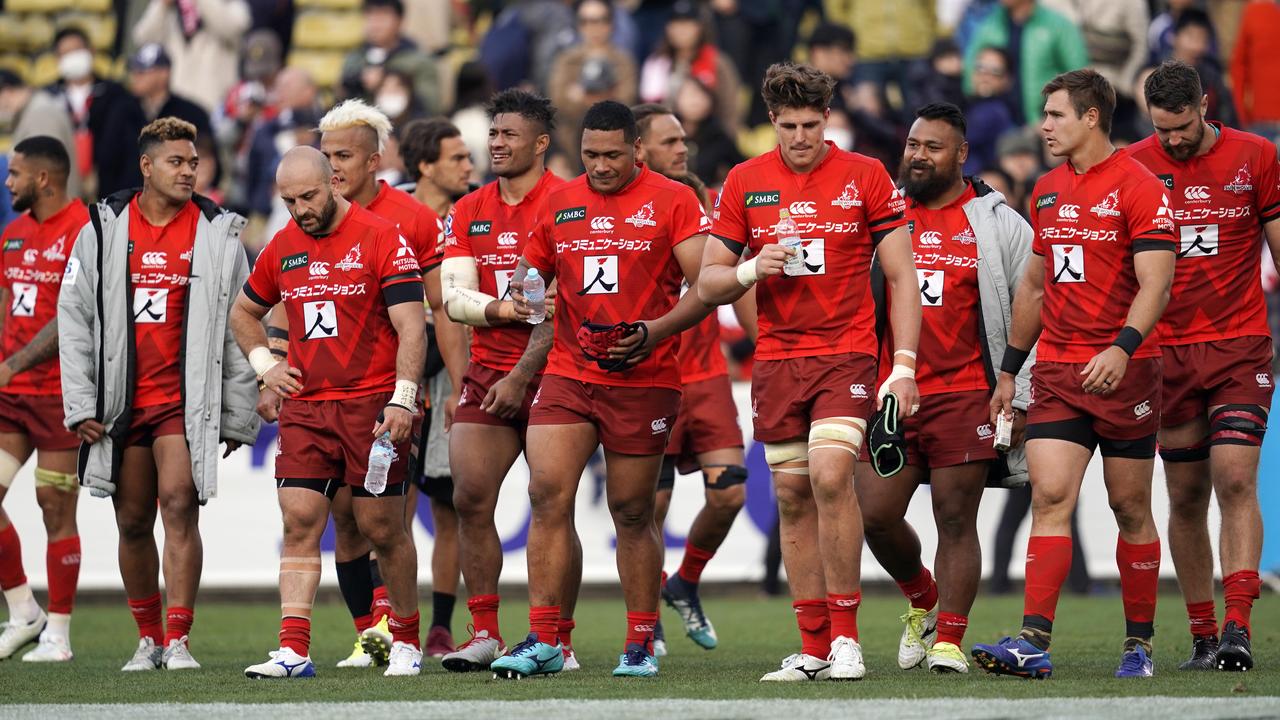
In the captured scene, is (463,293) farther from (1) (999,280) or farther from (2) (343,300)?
(1) (999,280)

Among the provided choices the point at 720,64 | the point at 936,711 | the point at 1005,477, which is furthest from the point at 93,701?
the point at 720,64

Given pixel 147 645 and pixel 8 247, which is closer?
pixel 147 645

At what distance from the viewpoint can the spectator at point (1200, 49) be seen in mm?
15383

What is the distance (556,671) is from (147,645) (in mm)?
2467

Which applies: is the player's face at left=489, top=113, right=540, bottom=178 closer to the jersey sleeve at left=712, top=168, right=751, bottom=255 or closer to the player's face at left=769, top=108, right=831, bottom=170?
the jersey sleeve at left=712, top=168, right=751, bottom=255

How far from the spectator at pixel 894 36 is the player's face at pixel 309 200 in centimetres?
1026

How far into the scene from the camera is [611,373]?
27.9ft

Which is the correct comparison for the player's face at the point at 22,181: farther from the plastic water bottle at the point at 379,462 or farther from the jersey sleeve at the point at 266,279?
the plastic water bottle at the point at 379,462

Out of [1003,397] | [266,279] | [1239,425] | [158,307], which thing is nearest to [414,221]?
[266,279]

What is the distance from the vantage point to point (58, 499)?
10.7 m

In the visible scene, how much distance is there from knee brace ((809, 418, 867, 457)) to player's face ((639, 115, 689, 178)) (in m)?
3.05

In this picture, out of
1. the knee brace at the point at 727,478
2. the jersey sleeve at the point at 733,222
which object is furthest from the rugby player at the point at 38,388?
the jersey sleeve at the point at 733,222

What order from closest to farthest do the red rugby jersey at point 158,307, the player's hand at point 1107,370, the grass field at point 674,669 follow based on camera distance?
the grass field at point 674,669 < the player's hand at point 1107,370 < the red rugby jersey at point 158,307

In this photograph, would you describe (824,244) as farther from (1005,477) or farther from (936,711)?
(936,711)
